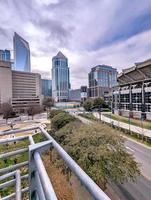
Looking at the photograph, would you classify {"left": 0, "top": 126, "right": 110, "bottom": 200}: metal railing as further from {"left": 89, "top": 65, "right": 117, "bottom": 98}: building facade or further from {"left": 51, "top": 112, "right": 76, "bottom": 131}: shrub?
{"left": 89, "top": 65, "right": 117, "bottom": 98}: building facade

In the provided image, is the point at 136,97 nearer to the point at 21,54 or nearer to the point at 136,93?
the point at 136,93

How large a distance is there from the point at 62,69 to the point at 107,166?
444ft

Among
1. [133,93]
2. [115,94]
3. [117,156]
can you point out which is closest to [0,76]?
[115,94]

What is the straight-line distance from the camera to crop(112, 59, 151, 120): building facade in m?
41.7

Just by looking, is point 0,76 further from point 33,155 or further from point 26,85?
point 33,155

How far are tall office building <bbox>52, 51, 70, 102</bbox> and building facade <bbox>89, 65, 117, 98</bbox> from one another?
28826mm

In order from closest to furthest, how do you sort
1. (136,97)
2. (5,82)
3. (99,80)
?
(136,97)
(5,82)
(99,80)

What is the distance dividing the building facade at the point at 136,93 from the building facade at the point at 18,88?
1731 inches

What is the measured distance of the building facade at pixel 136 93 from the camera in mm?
41691

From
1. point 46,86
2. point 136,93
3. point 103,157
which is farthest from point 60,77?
point 103,157

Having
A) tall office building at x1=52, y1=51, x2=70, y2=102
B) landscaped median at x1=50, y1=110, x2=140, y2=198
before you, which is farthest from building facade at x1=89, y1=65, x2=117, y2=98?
landscaped median at x1=50, y1=110, x2=140, y2=198

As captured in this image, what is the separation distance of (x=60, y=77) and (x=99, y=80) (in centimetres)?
3789

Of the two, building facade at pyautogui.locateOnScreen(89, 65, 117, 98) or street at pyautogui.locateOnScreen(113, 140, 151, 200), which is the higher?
building facade at pyautogui.locateOnScreen(89, 65, 117, 98)

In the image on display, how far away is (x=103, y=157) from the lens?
37.3 feet
